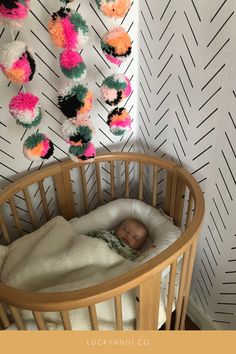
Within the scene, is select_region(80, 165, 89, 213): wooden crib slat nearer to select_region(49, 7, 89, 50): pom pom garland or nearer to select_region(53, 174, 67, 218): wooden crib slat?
select_region(53, 174, 67, 218): wooden crib slat

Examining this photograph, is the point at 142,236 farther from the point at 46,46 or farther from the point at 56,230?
the point at 46,46

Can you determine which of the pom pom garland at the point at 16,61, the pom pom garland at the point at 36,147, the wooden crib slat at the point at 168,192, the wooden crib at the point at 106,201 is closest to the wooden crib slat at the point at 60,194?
the wooden crib at the point at 106,201

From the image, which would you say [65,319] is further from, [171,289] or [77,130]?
[77,130]

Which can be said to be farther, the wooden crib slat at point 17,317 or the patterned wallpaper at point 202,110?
the patterned wallpaper at point 202,110

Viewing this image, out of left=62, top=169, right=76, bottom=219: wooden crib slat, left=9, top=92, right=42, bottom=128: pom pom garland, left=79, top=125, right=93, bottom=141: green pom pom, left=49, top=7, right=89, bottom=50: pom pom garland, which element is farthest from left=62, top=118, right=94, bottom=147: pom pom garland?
left=62, top=169, right=76, bottom=219: wooden crib slat

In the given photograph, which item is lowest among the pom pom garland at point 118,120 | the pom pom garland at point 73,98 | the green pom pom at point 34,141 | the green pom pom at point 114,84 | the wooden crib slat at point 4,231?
the wooden crib slat at point 4,231

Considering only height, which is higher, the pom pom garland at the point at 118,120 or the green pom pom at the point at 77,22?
the green pom pom at the point at 77,22

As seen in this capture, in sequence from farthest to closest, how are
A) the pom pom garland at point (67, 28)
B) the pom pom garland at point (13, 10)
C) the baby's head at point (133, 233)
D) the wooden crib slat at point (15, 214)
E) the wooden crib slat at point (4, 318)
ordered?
1. the baby's head at point (133, 233)
2. the wooden crib slat at point (15, 214)
3. the wooden crib slat at point (4, 318)
4. the pom pom garland at point (67, 28)
5. the pom pom garland at point (13, 10)

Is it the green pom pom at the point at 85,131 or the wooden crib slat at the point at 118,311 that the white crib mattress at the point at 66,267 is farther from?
the green pom pom at the point at 85,131

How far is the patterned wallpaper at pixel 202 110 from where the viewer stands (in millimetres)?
850

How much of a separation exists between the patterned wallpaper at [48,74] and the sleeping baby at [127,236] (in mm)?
362

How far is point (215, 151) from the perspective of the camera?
0.97 metres
